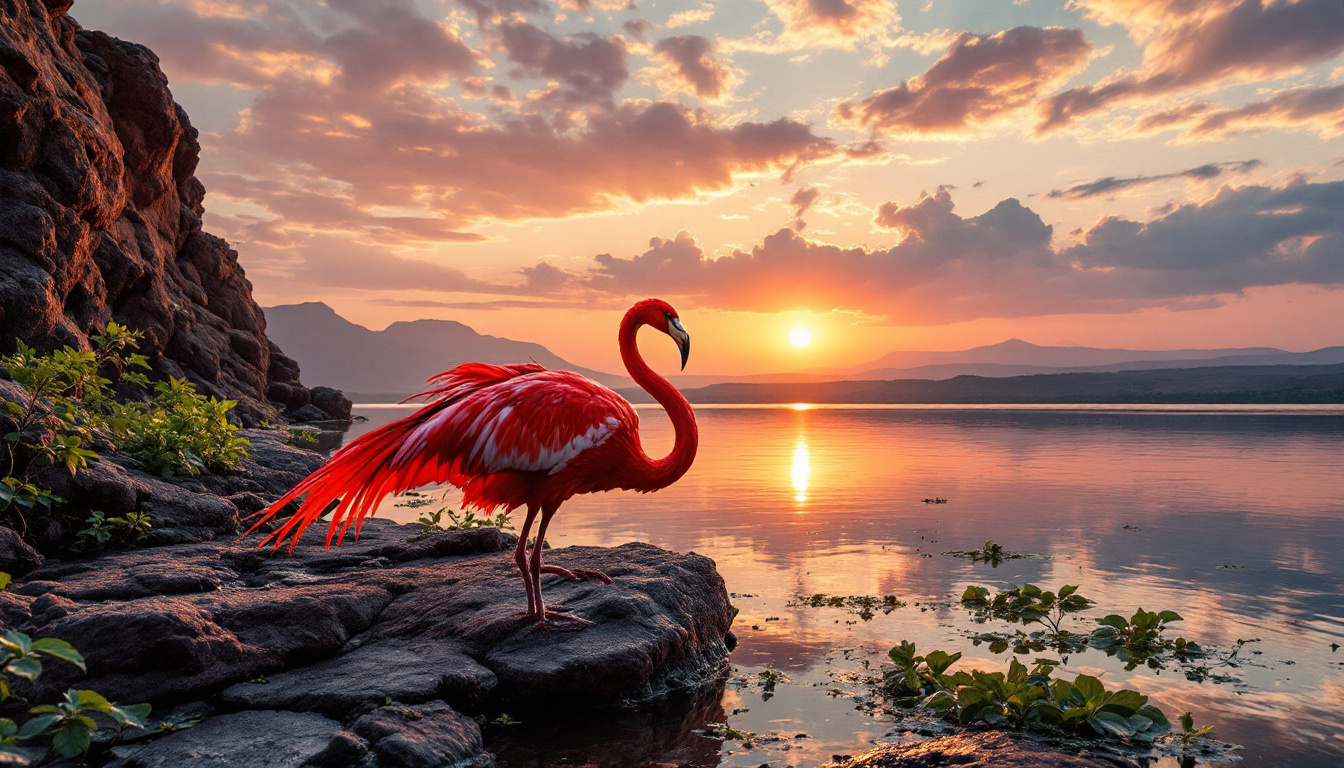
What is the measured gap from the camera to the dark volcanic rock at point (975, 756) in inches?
165

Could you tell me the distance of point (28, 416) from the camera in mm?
6602

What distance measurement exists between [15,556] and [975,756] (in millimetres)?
7500

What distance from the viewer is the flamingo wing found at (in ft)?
19.4

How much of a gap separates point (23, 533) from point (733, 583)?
743 centimetres

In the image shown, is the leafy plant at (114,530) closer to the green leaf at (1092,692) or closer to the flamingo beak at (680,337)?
the flamingo beak at (680,337)

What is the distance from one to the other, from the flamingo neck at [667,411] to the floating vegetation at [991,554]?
642 centimetres

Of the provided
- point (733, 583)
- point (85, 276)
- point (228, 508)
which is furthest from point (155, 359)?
point (733, 583)

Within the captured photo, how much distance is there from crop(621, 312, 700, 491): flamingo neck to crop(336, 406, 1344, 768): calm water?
1.90 m

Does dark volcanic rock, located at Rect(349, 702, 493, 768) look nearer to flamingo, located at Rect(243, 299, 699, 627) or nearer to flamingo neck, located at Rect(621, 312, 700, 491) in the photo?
flamingo, located at Rect(243, 299, 699, 627)

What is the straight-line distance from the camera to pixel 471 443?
603cm

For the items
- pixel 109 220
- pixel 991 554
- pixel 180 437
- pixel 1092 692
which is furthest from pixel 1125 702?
pixel 109 220

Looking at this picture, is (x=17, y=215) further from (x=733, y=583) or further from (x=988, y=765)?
(x=988, y=765)

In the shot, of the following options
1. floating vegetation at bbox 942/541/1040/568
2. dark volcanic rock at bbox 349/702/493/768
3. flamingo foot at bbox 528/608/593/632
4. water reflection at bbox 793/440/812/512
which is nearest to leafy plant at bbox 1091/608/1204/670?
floating vegetation at bbox 942/541/1040/568

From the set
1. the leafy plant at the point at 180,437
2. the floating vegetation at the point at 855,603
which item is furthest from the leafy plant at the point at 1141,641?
the leafy plant at the point at 180,437
